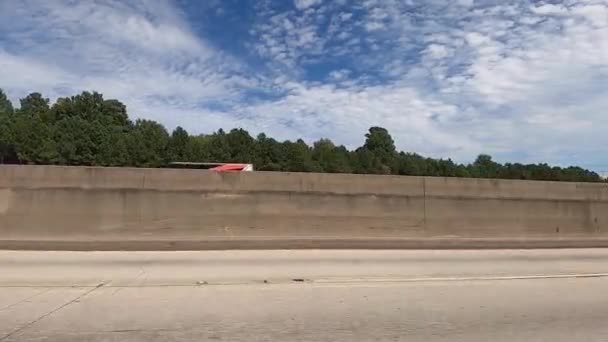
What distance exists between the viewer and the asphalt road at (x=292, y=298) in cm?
668

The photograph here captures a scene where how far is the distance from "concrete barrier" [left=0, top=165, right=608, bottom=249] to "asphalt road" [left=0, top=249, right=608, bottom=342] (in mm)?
991

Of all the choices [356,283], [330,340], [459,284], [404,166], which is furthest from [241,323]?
[404,166]

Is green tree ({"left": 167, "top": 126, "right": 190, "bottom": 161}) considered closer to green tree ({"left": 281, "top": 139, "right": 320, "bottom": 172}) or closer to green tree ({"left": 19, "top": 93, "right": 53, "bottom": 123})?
green tree ({"left": 281, "top": 139, "right": 320, "bottom": 172})

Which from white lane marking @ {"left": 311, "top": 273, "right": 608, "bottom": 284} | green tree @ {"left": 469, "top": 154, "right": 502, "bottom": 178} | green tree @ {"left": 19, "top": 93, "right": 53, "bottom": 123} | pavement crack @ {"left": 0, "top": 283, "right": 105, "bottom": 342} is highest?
green tree @ {"left": 19, "top": 93, "right": 53, "bottom": 123}

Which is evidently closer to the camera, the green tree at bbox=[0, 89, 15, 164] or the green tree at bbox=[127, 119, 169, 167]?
the green tree at bbox=[0, 89, 15, 164]

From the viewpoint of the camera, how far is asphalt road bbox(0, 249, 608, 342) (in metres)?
6.68

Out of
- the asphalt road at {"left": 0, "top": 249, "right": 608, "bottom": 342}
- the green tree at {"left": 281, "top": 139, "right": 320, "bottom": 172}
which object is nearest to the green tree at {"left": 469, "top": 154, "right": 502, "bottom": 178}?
the green tree at {"left": 281, "top": 139, "right": 320, "bottom": 172}

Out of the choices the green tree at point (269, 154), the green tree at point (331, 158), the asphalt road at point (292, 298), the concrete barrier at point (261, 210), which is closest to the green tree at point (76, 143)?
the green tree at point (269, 154)

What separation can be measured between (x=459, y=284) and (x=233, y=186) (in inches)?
290

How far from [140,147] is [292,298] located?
92840mm

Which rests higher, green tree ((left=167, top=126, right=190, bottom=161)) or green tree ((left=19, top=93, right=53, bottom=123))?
green tree ((left=19, top=93, right=53, bottom=123))

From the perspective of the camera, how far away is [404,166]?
146 metres

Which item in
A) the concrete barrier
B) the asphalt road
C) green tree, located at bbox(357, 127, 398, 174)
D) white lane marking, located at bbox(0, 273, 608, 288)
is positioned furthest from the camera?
green tree, located at bbox(357, 127, 398, 174)

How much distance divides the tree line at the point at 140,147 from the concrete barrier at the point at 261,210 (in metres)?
61.9
